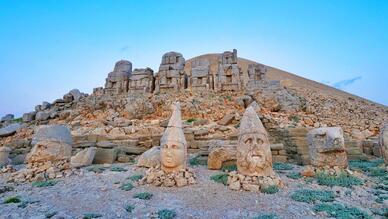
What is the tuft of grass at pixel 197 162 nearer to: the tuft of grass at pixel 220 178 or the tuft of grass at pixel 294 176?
the tuft of grass at pixel 220 178

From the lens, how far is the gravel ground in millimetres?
5020

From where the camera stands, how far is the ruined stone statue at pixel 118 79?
21.9 metres

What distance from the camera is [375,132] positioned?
13.8 meters

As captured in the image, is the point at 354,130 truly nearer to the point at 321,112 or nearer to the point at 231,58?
the point at 321,112

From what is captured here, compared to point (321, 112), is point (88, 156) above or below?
below

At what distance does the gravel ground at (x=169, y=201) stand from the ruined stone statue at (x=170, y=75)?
44.9 ft

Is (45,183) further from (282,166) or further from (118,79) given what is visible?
(118,79)

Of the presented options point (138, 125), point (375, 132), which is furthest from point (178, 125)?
point (375, 132)

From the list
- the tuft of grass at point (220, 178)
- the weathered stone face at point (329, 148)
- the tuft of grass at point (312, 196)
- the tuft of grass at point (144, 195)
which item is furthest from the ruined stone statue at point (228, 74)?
the tuft of grass at point (144, 195)

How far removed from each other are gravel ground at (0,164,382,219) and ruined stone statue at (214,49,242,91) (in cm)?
1281

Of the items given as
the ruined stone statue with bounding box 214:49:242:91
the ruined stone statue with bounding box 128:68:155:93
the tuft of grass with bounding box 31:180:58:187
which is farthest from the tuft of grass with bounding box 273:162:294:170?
the ruined stone statue with bounding box 128:68:155:93

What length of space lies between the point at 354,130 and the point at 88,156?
13.0 meters

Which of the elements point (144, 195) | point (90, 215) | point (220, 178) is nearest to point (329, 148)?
point (220, 178)

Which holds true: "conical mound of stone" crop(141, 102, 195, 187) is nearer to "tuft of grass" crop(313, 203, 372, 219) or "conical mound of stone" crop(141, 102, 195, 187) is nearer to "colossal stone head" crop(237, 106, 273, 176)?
"colossal stone head" crop(237, 106, 273, 176)
